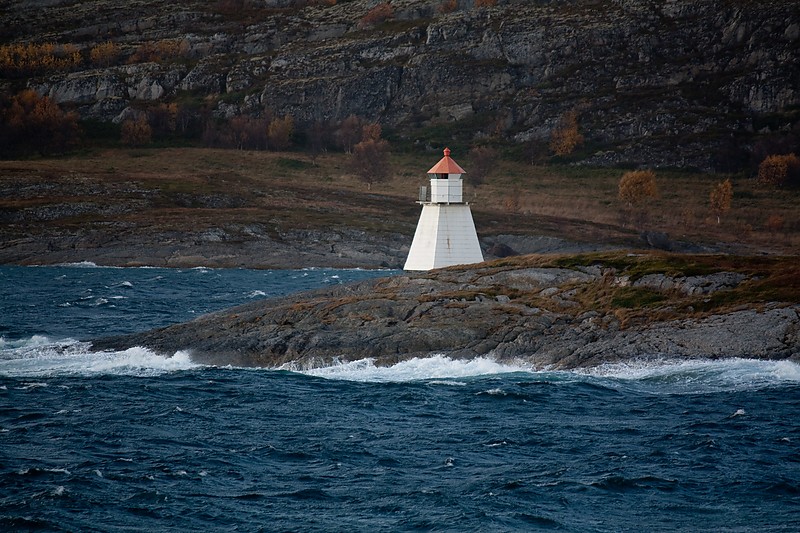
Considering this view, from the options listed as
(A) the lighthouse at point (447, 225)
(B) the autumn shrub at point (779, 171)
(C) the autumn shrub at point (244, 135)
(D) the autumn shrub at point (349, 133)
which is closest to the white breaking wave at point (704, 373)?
(A) the lighthouse at point (447, 225)

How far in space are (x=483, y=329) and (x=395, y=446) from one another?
559 inches

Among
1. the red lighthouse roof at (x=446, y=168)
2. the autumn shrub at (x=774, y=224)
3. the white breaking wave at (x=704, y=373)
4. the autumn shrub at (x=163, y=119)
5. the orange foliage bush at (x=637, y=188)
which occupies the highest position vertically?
the autumn shrub at (x=163, y=119)

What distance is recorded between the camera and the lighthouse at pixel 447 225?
7231 cm

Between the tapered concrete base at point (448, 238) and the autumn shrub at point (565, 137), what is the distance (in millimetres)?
104018

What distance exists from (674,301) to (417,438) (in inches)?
729

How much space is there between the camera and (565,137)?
17462 cm

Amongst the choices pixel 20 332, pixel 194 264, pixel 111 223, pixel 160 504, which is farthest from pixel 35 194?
pixel 160 504

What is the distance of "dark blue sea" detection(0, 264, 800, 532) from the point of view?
29.1 m

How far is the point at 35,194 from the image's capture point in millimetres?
138250

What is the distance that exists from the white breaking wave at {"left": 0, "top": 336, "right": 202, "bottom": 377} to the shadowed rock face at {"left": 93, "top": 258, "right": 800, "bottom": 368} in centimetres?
99

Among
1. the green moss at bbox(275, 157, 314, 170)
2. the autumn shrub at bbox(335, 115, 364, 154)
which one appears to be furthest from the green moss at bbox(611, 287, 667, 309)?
the autumn shrub at bbox(335, 115, 364, 154)

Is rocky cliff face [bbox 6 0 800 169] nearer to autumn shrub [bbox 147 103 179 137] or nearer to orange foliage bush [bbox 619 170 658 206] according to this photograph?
autumn shrub [bbox 147 103 179 137]

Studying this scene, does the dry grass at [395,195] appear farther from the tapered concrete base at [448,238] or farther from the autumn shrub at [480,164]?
the tapered concrete base at [448,238]

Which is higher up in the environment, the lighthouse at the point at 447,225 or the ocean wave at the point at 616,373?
the lighthouse at the point at 447,225
